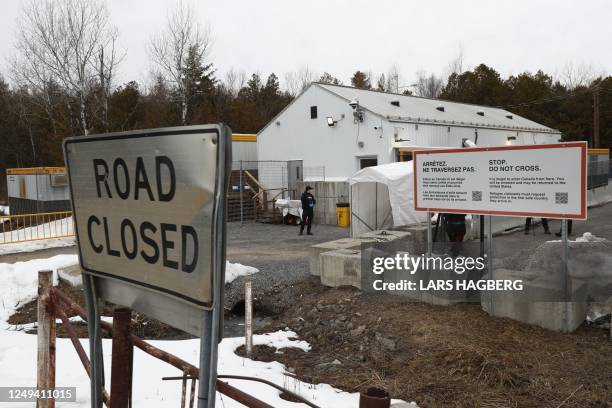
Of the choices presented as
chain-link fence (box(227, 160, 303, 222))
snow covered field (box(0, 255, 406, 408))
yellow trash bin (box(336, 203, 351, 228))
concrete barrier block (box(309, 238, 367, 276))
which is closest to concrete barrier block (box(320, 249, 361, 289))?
concrete barrier block (box(309, 238, 367, 276))

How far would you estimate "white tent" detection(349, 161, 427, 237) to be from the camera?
1634 centimetres

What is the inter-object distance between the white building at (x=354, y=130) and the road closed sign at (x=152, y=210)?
69.3 ft

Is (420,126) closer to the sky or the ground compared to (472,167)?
closer to the sky

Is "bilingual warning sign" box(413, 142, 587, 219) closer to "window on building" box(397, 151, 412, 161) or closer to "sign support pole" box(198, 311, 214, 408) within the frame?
"sign support pole" box(198, 311, 214, 408)

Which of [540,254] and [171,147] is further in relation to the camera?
[540,254]

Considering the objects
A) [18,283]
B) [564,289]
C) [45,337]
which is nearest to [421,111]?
[564,289]

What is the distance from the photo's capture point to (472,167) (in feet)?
28.5

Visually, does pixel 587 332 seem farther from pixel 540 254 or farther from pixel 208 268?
pixel 208 268

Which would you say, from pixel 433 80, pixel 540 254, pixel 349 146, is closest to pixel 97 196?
pixel 540 254

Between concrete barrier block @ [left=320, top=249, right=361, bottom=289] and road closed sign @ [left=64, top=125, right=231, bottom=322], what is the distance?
27.2ft

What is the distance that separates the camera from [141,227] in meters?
1.87

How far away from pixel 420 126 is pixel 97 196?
79.4 ft

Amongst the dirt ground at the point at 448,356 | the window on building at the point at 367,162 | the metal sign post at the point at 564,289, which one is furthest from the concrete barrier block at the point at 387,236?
the window on building at the point at 367,162

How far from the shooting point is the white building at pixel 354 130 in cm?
2323
